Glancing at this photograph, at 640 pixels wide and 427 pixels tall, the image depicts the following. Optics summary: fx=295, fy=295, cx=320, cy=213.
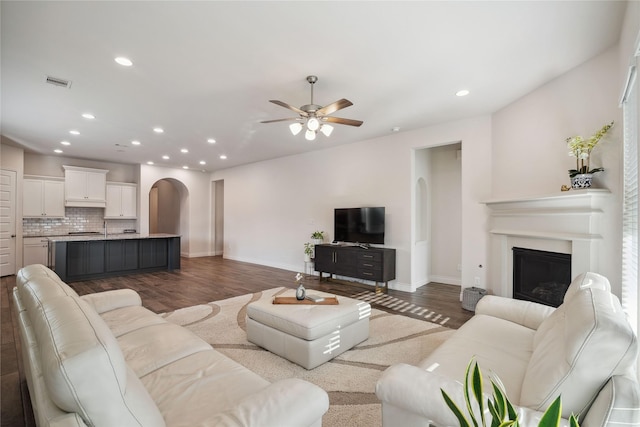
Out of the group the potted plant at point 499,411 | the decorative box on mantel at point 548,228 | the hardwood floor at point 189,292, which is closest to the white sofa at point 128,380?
the potted plant at point 499,411

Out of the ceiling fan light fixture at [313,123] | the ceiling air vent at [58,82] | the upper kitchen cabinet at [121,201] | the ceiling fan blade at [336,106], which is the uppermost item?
the ceiling air vent at [58,82]

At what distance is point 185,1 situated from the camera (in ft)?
6.91

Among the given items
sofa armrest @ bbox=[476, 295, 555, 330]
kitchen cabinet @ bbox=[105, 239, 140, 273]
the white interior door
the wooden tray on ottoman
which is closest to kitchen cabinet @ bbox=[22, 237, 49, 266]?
the white interior door

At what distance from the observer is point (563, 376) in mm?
1136

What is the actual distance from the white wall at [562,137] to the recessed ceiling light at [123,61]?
4.54 meters

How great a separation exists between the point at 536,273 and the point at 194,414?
12.6 ft

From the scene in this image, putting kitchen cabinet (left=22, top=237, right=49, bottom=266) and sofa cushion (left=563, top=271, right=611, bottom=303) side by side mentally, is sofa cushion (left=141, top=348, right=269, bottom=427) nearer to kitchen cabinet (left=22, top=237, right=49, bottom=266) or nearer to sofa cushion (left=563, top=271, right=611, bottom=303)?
sofa cushion (left=563, top=271, right=611, bottom=303)

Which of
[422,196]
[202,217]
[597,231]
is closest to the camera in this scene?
[597,231]

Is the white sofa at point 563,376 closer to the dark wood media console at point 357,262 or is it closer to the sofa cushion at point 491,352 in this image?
the sofa cushion at point 491,352

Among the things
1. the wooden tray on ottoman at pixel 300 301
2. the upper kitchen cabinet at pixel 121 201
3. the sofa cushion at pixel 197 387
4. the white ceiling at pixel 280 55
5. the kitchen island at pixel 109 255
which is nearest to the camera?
the sofa cushion at pixel 197 387

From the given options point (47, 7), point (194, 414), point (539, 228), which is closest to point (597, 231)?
point (539, 228)

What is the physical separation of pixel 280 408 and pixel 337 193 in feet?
17.6

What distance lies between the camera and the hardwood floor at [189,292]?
2.29 m

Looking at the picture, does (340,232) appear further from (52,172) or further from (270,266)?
(52,172)
